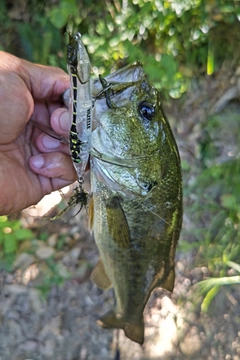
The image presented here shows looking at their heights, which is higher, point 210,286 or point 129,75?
point 129,75

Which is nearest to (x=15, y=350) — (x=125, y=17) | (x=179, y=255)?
(x=179, y=255)

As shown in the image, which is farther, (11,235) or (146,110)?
(11,235)

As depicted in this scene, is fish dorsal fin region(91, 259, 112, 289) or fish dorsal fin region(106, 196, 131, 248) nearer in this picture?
fish dorsal fin region(106, 196, 131, 248)

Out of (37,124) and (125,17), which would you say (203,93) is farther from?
(37,124)

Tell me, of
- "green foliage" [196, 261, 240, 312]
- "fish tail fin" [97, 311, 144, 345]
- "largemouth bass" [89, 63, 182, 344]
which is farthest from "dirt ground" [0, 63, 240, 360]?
"largemouth bass" [89, 63, 182, 344]

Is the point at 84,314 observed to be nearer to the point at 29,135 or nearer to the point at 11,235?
the point at 11,235

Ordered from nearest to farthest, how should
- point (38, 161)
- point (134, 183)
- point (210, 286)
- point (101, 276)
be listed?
point (134, 183), point (38, 161), point (101, 276), point (210, 286)

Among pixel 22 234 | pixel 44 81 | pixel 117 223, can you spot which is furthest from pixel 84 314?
pixel 44 81

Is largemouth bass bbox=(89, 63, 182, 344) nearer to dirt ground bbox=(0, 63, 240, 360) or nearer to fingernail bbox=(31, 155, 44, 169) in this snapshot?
fingernail bbox=(31, 155, 44, 169)
